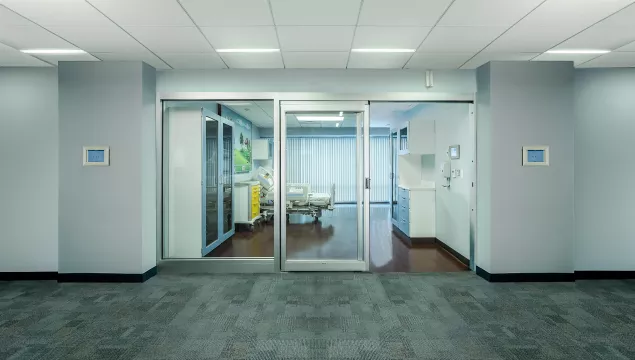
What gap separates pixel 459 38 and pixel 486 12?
1.51 feet

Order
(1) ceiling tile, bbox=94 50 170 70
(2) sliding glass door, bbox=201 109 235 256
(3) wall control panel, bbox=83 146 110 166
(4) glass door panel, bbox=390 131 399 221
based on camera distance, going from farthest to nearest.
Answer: (4) glass door panel, bbox=390 131 399 221
(2) sliding glass door, bbox=201 109 235 256
(3) wall control panel, bbox=83 146 110 166
(1) ceiling tile, bbox=94 50 170 70

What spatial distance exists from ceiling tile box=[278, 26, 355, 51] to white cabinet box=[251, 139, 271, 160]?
15.6 ft

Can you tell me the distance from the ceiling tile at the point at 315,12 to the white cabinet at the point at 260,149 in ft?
17.3

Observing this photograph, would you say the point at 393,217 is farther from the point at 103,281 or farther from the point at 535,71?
the point at 103,281

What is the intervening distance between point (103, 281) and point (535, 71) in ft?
14.9

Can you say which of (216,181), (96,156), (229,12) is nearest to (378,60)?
(229,12)

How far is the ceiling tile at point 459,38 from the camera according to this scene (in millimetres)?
A: 2650

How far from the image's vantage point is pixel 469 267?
3.85 metres

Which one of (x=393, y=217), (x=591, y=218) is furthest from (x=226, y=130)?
(x=591, y=218)

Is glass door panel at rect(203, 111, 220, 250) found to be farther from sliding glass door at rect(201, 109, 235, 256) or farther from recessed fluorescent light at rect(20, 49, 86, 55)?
recessed fluorescent light at rect(20, 49, 86, 55)

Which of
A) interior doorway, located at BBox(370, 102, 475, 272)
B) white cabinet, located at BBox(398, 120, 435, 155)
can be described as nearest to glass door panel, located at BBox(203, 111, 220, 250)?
interior doorway, located at BBox(370, 102, 475, 272)

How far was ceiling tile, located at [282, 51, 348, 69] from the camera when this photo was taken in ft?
10.6

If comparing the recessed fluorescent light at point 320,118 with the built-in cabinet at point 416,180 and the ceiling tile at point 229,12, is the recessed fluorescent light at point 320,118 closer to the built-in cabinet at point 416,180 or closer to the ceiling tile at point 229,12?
the ceiling tile at point 229,12

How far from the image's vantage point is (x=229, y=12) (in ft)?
7.83
